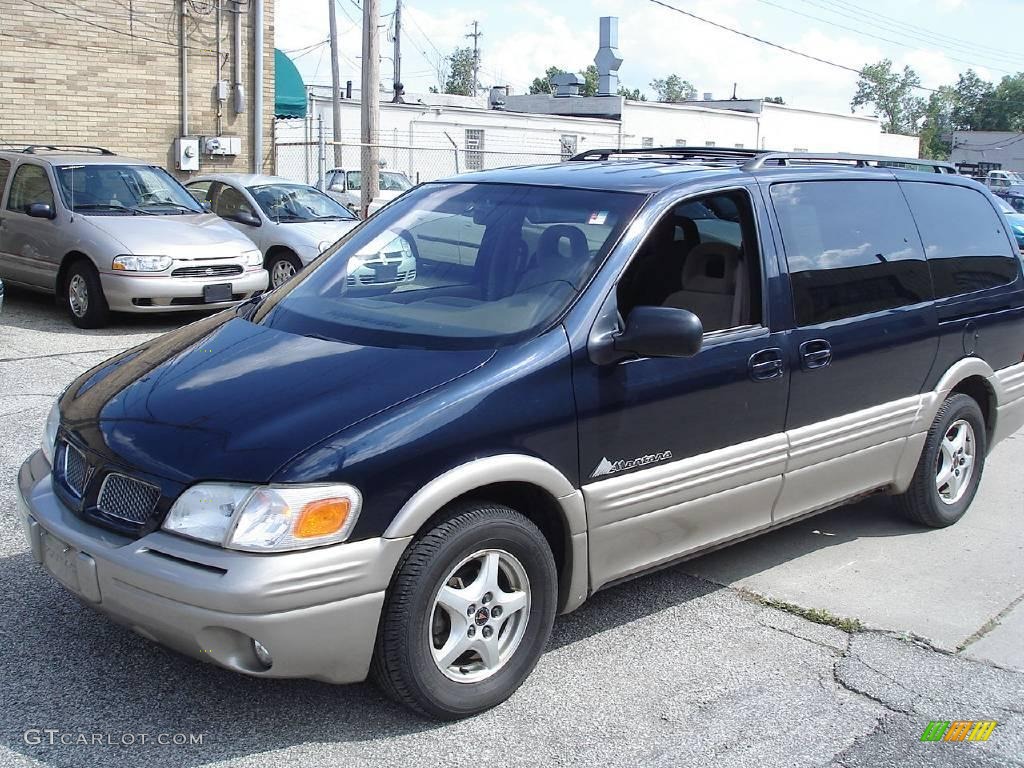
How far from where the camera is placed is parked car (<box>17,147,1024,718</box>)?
323 centimetres

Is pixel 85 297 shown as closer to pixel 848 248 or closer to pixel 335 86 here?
pixel 848 248

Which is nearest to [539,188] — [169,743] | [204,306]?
[169,743]

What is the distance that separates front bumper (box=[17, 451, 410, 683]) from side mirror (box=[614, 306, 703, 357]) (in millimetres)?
1106

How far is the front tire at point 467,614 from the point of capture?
336 cm

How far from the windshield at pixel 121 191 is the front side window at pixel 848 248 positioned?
320 inches

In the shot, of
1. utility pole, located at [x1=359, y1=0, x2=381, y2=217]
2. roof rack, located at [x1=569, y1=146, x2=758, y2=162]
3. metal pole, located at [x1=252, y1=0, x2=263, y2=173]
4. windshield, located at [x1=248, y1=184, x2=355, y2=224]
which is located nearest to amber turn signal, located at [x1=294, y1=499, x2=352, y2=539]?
roof rack, located at [x1=569, y1=146, x2=758, y2=162]

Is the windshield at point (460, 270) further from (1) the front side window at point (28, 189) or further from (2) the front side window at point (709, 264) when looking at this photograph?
(1) the front side window at point (28, 189)

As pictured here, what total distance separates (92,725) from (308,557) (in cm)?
96

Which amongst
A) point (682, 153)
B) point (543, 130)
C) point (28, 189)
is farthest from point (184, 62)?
point (543, 130)

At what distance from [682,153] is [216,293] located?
6418mm

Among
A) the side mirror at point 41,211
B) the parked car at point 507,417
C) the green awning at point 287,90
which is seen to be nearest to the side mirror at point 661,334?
the parked car at point 507,417

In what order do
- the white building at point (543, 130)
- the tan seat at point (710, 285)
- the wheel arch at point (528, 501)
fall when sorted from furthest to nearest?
the white building at point (543, 130), the tan seat at point (710, 285), the wheel arch at point (528, 501)

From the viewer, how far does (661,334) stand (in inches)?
149

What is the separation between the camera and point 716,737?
3.57 metres
